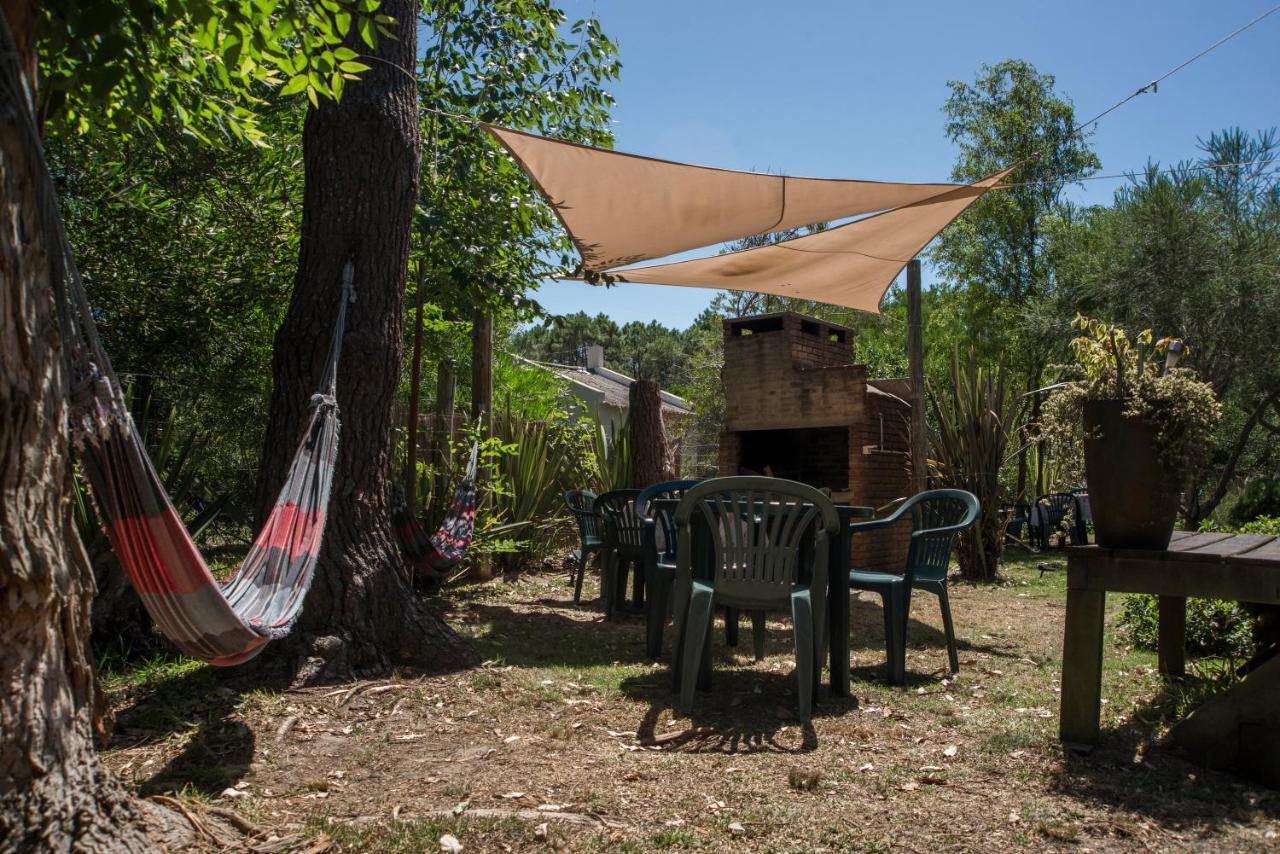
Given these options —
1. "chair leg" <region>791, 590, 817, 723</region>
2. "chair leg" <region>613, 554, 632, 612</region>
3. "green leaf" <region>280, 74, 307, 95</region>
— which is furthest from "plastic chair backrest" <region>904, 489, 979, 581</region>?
"green leaf" <region>280, 74, 307, 95</region>

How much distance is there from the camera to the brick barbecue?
757 centimetres

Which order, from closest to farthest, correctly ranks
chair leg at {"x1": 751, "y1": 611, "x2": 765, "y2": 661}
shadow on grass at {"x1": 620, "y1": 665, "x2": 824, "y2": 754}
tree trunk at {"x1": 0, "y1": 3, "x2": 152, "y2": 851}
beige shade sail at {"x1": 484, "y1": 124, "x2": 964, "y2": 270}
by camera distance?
1. tree trunk at {"x1": 0, "y1": 3, "x2": 152, "y2": 851}
2. shadow on grass at {"x1": 620, "y1": 665, "x2": 824, "y2": 754}
3. chair leg at {"x1": 751, "y1": 611, "x2": 765, "y2": 661}
4. beige shade sail at {"x1": 484, "y1": 124, "x2": 964, "y2": 270}

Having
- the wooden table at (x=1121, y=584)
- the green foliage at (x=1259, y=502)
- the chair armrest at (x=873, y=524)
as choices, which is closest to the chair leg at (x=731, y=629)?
the chair armrest at (x=873, y=524)

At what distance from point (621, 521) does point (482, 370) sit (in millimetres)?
2587

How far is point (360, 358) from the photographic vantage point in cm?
363

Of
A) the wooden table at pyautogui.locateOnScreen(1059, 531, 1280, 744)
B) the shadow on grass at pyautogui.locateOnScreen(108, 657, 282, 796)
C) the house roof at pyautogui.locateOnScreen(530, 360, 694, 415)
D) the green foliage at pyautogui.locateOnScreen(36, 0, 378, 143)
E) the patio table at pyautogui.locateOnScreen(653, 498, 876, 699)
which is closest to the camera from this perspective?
the green foliage at pyautogui.locateOnScreen(36, 0, 378, 143)

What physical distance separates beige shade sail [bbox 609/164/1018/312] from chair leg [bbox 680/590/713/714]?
300 centimetres

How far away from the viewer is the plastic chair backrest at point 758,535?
321 cm

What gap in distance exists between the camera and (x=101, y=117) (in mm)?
3051

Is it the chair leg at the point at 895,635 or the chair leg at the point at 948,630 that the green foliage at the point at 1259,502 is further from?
the chair leg at the point at 895,635

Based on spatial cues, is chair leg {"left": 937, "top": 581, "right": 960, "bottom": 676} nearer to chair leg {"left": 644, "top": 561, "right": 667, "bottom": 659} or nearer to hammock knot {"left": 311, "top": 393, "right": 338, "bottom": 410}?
chair leg {"left": 644, "top": 561, "right": 667, "bottom": 659}

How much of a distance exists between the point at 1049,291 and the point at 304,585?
49.2ft

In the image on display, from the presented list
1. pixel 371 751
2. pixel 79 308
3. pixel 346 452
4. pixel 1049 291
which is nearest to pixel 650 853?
pixel 371 751

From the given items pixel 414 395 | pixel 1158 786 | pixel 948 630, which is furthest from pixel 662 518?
pixel 1158 786
